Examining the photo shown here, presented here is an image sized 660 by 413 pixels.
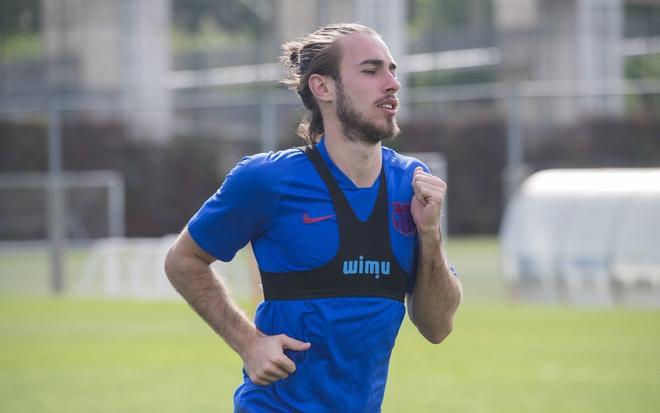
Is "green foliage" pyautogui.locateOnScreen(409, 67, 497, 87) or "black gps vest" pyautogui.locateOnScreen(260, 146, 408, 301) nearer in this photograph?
"black gps vest" pyautogui.locateOnScreen(260, 146, 408, 301)

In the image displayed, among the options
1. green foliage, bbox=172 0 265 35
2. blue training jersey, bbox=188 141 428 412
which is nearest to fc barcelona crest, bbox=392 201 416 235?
blue training jersey, bbox=188 141 428 412

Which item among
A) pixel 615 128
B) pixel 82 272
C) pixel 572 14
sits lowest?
pixel 82 272

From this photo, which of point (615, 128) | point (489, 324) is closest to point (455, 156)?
point (615, 128)

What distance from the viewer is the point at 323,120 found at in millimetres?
4391

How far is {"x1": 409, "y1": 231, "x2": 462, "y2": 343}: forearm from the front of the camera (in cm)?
423

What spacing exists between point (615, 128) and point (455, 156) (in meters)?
4.39

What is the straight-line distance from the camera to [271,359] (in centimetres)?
404

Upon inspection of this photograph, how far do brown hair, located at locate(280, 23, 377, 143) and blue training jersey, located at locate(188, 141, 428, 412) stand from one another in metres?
0.22

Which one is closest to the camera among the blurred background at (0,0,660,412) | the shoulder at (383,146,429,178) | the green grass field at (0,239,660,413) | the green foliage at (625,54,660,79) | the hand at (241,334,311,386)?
the hand at (241,334,311,386)

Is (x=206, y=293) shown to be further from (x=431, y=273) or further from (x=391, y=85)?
(x=391, y=85)

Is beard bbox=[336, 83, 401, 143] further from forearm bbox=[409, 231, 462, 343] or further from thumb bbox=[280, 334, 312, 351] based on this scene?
thumb bbox=[280, 334, 312, 351]

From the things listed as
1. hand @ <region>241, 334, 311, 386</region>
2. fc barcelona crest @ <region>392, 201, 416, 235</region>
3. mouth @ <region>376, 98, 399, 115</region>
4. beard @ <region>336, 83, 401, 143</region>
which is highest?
mouth @ <region>376, 98, 399, 115</region>

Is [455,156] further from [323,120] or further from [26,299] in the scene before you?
[323,120]

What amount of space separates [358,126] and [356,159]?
0.38 feet
